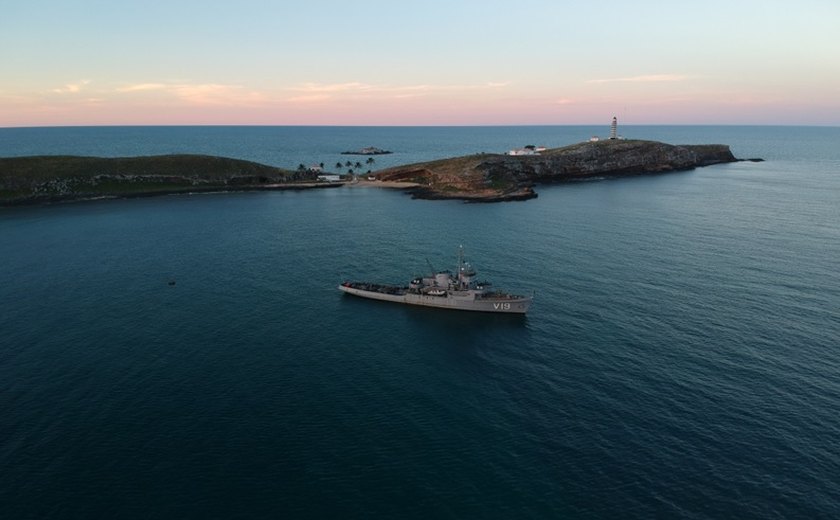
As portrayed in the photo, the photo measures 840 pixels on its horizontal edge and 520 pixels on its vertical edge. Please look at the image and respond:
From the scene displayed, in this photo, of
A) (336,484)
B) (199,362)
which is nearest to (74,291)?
(199,362)

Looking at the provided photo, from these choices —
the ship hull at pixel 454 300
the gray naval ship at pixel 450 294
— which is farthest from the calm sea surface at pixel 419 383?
the gray naval ship at pixel 450 294

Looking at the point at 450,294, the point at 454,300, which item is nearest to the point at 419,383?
the point at 454,300

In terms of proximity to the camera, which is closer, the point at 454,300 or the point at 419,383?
the point at 419,383

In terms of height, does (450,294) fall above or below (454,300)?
above

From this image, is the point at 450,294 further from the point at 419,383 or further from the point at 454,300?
the point at 419,383

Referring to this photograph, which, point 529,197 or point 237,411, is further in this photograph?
point 529,197

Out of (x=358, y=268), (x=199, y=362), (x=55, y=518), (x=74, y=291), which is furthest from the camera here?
(x=358, y=268)

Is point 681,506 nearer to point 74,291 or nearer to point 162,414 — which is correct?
point 162,414
